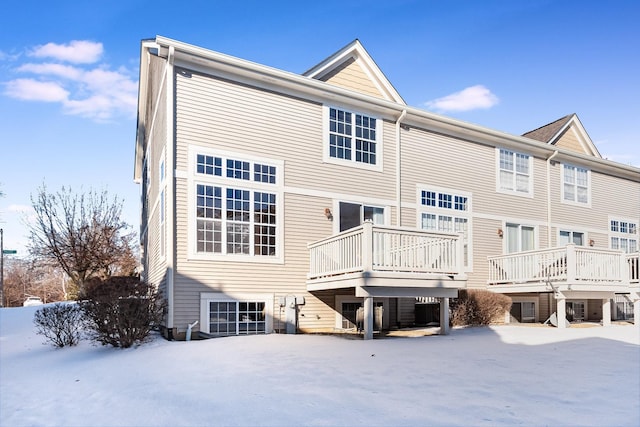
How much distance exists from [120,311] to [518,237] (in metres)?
13.3

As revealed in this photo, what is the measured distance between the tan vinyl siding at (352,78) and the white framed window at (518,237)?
663 cm

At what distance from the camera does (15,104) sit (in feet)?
66.0

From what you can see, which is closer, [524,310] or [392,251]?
[392,251]

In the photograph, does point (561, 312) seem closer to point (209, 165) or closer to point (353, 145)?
point (353, 145)

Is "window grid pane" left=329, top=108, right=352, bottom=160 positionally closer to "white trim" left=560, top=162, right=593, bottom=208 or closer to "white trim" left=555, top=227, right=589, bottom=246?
"white trim" left=555, top=227, right=589, bottom=246

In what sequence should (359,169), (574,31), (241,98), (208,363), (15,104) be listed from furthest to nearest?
(15,104) < (359,169) < (574,31) < (241,98) < (208,363)

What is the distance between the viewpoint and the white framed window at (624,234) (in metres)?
20.7

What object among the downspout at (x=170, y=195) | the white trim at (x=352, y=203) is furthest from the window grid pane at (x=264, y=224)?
the downspout at (x=170, y=195)

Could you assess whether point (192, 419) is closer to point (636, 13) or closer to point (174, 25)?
point (174, 25)

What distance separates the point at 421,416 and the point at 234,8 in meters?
12.1

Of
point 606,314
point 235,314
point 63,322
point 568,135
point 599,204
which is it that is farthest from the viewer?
point 599,204

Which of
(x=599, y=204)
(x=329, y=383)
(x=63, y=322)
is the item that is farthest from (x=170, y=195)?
(x=599, y=204)

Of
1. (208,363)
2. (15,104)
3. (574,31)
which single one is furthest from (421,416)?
(15,104)

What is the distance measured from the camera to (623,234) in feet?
69.4
